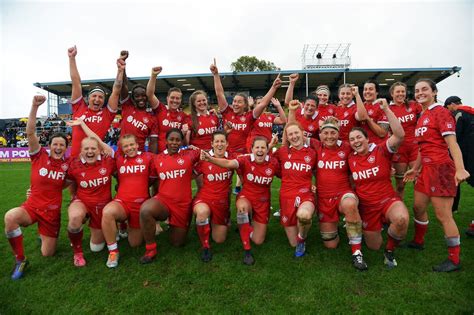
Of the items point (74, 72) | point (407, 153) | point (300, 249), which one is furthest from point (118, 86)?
point (407, 153)

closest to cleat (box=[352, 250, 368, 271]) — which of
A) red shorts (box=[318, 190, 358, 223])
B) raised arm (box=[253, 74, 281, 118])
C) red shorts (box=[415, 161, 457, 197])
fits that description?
red shorts (box=[318, 190, 358, 223])

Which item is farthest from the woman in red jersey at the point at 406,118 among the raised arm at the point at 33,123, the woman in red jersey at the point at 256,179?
the raised arm at the point at 33,123

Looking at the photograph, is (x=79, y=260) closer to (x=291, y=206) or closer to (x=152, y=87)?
(x=152, y=87)

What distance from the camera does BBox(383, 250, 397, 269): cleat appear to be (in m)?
3.70

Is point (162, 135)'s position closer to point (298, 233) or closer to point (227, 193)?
point (227, 193)

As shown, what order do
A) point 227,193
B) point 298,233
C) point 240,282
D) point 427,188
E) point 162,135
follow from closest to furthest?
point 240,282, point 427,188, point 298,233, point 227,193, point 162,135

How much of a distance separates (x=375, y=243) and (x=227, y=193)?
2.24m

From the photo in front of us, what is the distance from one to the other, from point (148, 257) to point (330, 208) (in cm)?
260

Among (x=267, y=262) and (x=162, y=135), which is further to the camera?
(x=162, y=135)

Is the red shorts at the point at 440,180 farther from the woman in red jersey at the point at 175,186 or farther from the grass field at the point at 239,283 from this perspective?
the woman in red jersey at the point at 175,186

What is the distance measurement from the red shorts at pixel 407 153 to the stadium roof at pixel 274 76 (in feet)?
70.7

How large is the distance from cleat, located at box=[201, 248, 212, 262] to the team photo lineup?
14mm

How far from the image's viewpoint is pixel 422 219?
4074 mm

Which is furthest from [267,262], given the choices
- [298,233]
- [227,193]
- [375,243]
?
[375,243]
